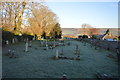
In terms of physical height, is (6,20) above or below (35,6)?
below

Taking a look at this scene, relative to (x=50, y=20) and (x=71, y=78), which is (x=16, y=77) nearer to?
(x=71, y=78)

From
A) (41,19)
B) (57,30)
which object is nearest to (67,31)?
(57,30)

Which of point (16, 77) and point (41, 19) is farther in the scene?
point (41, 19)

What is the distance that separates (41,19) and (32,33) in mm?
5388

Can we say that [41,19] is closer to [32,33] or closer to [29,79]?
[32,33]

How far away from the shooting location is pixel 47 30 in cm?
3694

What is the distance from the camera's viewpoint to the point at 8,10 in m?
19.8

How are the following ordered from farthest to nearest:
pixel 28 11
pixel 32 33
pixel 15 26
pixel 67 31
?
1. pixel 67 31
2. pixel 32 33
3. pixel 28 11
4. pixel 15 26

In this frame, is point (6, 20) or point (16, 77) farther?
point (6, 20)

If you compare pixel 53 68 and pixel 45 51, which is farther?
pixel 45 51

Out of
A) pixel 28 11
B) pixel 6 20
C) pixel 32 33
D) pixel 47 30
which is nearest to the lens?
pixel 6 20

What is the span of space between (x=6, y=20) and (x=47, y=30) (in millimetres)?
18834

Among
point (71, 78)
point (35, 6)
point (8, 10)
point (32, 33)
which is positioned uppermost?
point (35, 6)

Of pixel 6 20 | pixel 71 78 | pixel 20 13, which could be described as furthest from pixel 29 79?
pixel 20 13
